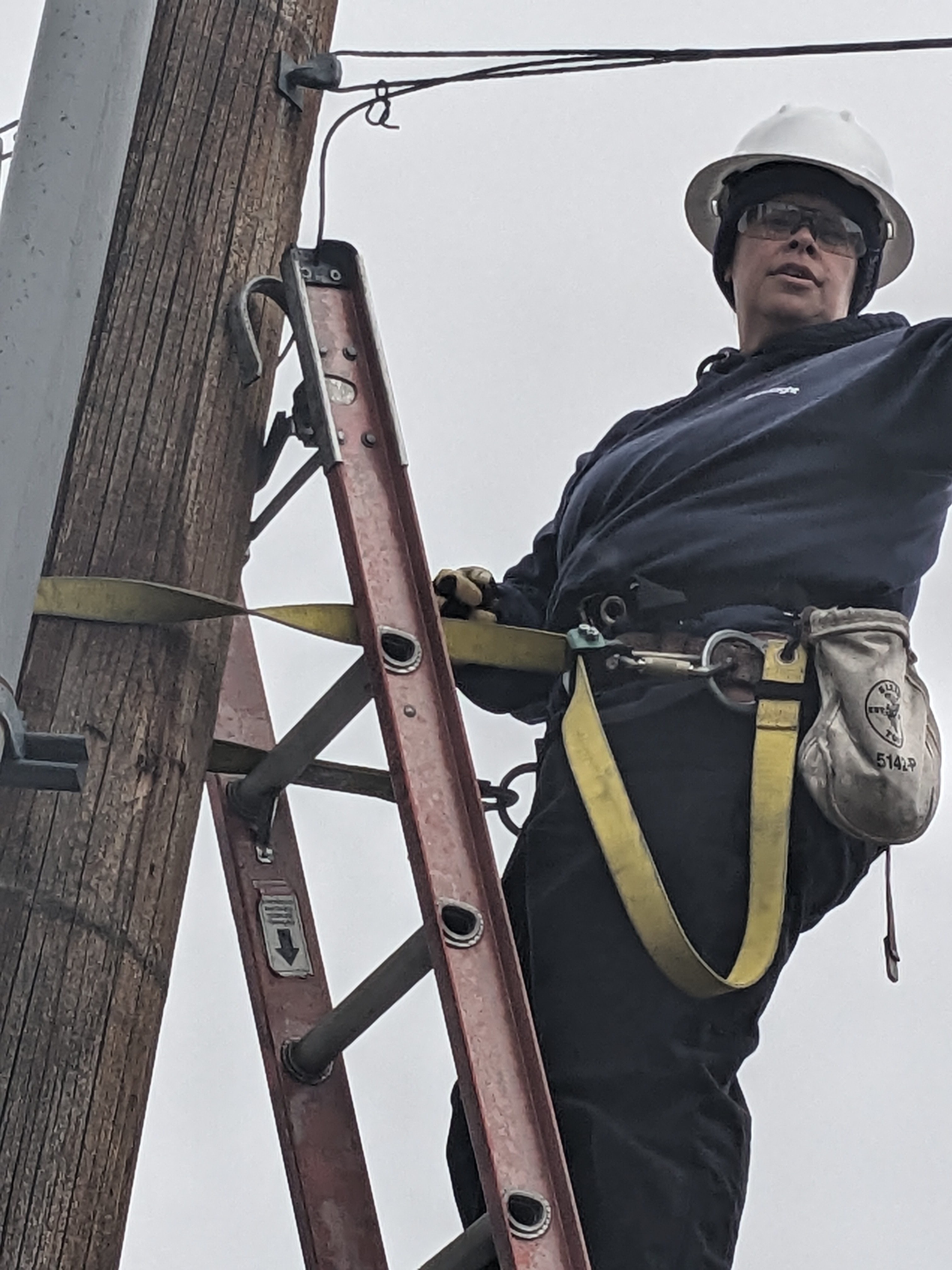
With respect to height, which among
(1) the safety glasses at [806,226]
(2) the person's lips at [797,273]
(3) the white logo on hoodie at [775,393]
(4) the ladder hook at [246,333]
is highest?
(1) the safety glasses at [806,226]

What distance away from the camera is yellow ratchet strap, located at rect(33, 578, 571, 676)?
3117 millimetres

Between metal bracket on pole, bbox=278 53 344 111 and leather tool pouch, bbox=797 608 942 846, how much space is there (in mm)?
1155

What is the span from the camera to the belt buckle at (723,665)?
12.1 feet

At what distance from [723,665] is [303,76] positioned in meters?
1.16

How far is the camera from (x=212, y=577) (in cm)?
333

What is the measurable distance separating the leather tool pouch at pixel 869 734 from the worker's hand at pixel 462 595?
678mm

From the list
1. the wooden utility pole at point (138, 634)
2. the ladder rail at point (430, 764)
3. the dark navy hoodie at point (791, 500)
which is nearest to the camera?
the wooden utility pole at point (138, 634)

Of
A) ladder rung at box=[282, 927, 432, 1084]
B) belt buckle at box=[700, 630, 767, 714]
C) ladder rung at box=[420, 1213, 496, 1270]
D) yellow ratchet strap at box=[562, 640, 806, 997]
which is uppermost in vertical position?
belt buckle at box=[700, 630, 767, 714]

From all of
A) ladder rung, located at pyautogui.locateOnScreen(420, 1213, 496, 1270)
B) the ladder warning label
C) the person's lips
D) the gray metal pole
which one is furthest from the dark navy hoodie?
the gray metal pole

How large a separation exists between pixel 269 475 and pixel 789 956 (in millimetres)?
1154

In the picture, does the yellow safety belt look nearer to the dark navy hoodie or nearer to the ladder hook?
the dark navy hoodie

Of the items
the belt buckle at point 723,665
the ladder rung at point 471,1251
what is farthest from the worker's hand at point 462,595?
the ladder rung at point 471,1251

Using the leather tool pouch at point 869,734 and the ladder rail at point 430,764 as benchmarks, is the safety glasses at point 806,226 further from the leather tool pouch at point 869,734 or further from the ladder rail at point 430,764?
the ladder rail at point 430,764

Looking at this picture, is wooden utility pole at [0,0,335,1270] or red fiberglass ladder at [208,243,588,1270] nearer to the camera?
wooden utility pole at [0,0,335,1270]
